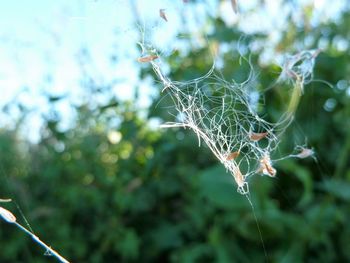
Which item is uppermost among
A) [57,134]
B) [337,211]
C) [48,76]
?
[48,76]

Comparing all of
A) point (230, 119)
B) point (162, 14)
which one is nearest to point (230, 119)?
point (230, 119)

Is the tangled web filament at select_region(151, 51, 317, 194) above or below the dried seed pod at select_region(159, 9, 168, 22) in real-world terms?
below

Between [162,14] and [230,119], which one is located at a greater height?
[162,14]

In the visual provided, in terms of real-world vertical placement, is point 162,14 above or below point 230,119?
above

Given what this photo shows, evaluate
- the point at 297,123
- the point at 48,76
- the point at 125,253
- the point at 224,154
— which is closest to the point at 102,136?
the point at 48,76

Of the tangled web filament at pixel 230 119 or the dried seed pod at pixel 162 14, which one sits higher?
the dried seed pod at pixel 162 14

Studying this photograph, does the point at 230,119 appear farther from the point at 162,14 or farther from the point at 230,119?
the point at 162,14

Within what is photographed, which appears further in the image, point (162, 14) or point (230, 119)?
point (230, 119)

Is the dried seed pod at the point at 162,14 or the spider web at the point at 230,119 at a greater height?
the dried seed pod at the point at 162,14

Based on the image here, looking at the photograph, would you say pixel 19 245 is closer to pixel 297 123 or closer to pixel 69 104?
pixel 69 104

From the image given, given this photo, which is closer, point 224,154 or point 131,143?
point 224,154

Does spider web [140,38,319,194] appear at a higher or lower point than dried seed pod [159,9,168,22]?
lower
